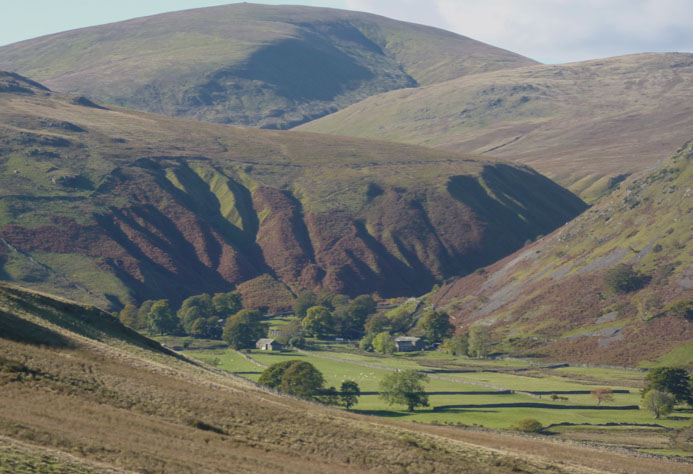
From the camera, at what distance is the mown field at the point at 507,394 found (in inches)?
3130

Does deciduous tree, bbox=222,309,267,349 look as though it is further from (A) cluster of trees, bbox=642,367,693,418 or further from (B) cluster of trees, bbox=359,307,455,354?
(A) cluster of trees, bbox=642,367,693,418

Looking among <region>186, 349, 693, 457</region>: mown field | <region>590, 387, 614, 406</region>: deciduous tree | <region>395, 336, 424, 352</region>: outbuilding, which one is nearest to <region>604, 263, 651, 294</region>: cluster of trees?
<region>186, 349, 693, 457</region>: mown field

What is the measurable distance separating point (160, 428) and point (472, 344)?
110582 mm

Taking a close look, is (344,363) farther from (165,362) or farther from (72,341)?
(72,341)

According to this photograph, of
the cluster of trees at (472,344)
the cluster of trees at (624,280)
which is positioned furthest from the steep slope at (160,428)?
the cluster of trees at (624,280)

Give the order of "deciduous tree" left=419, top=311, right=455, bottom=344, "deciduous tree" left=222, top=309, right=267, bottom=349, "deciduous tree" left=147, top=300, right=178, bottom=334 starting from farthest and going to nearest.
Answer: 1. "deciduous tree" left=419, top=311, right=455, bottom=344
2. "deciduous tree" left=147, top=300, right=178, bottom=334
3. "deciduous tree" left=222, top=309, right=267, bottom=349

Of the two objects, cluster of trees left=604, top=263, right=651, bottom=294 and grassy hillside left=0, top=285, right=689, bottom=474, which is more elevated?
grassy hillside left=0, top=285, right=689, bottom=474

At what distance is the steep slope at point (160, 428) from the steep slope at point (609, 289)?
90.0 metres

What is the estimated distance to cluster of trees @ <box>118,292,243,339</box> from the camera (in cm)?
15475

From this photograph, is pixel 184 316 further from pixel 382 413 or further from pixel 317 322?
pixel 382 413

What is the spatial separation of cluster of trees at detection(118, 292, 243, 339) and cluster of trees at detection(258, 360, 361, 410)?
227 ft

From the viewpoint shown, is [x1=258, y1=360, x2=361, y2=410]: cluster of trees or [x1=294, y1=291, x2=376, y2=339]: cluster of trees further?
[x1=294, y1=291, x2=376, y2=339]: cluster of trees

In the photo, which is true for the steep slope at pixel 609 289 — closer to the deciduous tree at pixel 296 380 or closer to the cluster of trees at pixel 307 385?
the cluster of trees at pixel 307 385

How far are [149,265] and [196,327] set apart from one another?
1701 inches
